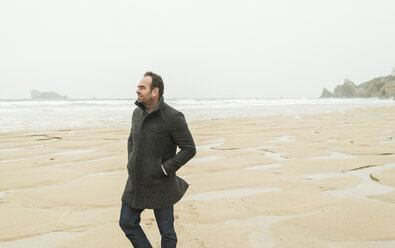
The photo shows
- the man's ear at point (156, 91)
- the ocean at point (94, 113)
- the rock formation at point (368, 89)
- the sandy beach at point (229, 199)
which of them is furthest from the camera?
the rock formation at point (368, 89)

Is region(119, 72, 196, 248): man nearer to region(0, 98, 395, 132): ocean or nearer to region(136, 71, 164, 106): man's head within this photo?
region(136, 71, 164, 106): man's head

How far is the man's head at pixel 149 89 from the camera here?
2.73m

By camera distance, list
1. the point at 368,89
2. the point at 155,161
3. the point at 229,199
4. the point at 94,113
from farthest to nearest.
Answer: the point at 368,89, the point at 94,113, the point at 229,199, the point at 155,161

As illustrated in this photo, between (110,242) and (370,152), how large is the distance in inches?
286

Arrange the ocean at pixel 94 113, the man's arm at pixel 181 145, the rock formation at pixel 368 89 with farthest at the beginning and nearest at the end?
the rock formation at pixel 368 89, the ocean at pixel 94 113, the man's arm at pixel 181 145

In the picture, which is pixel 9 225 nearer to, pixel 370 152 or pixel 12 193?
pixel 12 193

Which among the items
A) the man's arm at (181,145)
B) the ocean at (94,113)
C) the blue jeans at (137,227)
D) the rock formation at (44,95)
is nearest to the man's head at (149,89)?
the man's arm at (181,145)

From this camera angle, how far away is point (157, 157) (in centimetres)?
271

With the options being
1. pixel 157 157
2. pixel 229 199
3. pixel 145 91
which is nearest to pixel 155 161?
pixel 157 157

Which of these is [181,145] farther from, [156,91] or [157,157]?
[156,91]

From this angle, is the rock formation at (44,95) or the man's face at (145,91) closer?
the man's face at (145,91)

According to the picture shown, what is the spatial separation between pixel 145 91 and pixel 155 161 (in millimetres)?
605

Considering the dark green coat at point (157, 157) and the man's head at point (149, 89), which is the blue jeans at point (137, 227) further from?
the man's head at point (149, 89)

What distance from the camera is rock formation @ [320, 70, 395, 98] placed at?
82.1 metres
